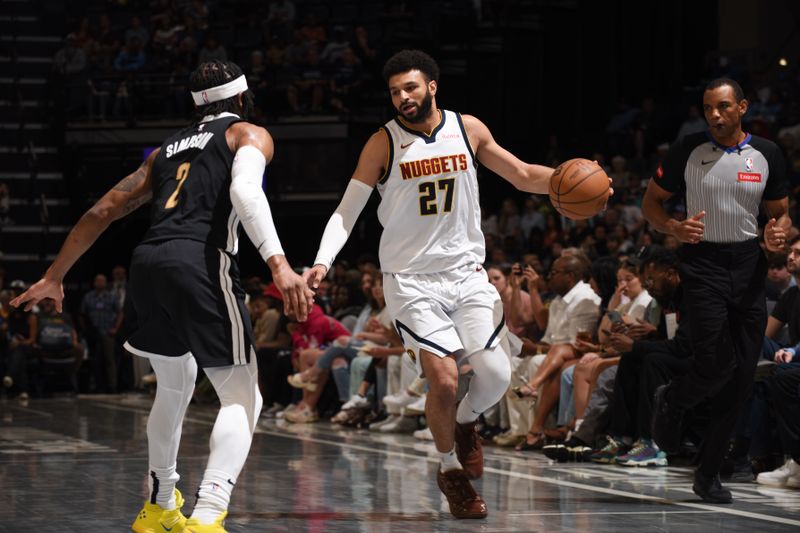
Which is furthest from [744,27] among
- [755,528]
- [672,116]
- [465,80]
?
[755,528]

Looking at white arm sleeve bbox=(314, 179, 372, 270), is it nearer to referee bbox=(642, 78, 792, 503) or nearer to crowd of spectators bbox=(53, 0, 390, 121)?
referee bbox=(642, 78, 792, 503)

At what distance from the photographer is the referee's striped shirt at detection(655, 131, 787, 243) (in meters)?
6.37

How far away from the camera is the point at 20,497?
644 cm

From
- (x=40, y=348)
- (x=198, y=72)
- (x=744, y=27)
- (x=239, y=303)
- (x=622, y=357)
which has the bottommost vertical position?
(x=40, y=348)

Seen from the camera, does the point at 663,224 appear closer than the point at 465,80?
Yes

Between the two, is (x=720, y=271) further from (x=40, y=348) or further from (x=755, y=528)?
(x=40, y=348)

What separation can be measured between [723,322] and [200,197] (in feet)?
9.30

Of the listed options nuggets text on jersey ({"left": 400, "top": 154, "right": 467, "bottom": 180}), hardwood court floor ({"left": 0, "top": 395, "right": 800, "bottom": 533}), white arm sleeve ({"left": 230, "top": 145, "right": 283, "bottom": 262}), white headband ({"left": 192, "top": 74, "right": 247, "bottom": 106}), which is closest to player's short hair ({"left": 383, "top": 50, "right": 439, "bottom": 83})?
nuggets text on jersey ({"left": 400, "top": 154, "right": 467, "bottom": 180})

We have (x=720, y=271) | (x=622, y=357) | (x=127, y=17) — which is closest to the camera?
(x=720, y=271)

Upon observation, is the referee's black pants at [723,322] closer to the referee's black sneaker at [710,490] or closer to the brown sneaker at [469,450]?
the referee's black sneaker at [710,490]

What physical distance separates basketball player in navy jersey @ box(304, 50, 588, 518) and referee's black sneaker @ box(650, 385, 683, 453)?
1.21m

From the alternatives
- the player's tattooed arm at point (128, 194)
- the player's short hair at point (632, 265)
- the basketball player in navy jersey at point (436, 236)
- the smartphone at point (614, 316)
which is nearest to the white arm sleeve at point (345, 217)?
the basketball player in navy jersey at point (436, 236)

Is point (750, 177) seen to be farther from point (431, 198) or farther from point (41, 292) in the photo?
point (41, 292)

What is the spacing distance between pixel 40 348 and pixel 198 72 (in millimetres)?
12822
